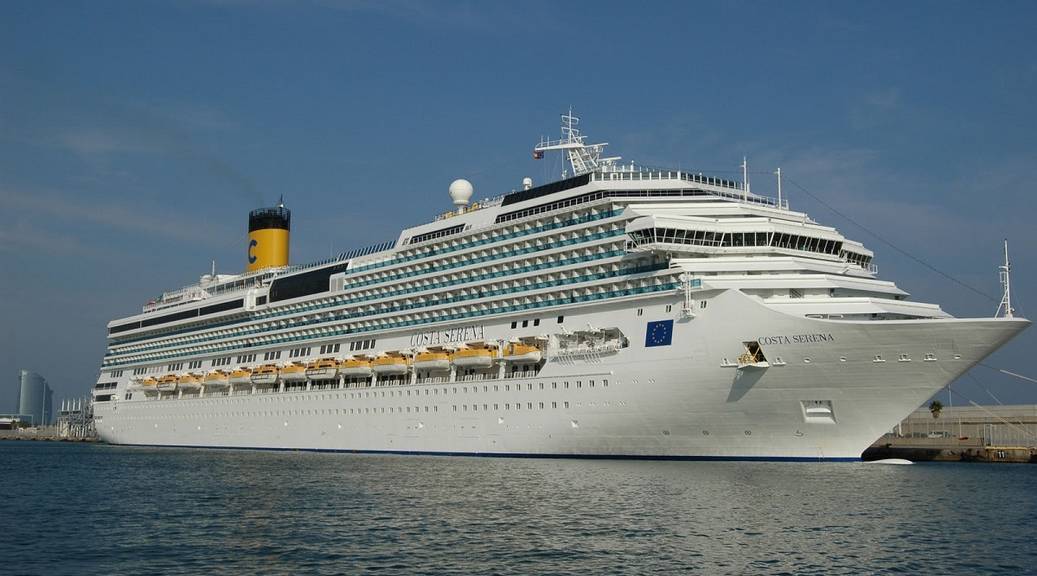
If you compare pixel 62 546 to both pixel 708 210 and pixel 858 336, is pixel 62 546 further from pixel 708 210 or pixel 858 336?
pixel 708 210

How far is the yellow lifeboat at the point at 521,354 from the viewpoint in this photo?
42.9m

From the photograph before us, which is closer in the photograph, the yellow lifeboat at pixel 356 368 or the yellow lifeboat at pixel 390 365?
the yellow lifeboat at pixel 390 365

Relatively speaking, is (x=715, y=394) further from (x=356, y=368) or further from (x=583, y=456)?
(x=356, y=368)

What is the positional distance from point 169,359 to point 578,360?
43.8m

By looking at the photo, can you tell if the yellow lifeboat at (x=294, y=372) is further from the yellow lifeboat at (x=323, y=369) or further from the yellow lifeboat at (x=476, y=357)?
the yellow lifeboat at (x=476, y=357)

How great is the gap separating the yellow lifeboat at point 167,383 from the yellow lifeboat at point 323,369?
61.5 feet

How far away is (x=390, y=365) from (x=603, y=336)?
1432cm

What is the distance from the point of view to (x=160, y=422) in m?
71.6

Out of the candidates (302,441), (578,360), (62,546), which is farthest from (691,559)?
(302,441)

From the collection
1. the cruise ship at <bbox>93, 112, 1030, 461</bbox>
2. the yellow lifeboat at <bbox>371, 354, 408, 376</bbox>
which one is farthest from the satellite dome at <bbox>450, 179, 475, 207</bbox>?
the yellow lifeboat at <bbox>371, 354, 408, 376</bbox>

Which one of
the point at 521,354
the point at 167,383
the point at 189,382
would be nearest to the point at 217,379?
the point at 189,382

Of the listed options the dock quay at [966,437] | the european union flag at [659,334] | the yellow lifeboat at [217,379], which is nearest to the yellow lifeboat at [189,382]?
the yellow lifeboat at [217,379]

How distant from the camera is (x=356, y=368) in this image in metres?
52.3

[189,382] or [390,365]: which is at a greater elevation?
[390,365]
